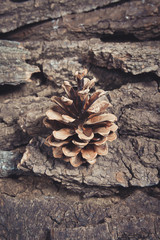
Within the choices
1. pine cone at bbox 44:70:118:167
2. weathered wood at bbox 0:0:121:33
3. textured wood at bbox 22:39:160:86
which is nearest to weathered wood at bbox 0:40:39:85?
textured wood at bbox 22:39:160:86

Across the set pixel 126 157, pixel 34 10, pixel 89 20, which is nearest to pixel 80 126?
pixel 126 157

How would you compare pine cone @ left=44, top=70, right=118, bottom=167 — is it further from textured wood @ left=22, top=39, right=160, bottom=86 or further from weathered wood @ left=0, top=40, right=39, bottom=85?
weathered wood @ left=0, top=40, right=39, bottom=85

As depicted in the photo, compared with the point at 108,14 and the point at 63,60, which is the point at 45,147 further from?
the point at 108,14

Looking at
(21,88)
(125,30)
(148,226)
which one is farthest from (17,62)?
(148,226)

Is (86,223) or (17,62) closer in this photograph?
(86,223)

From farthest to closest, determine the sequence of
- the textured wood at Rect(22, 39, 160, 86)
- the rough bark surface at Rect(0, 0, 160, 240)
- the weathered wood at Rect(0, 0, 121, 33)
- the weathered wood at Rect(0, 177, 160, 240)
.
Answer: the weathered wood at Rect(0, 0, 121, 33)
the textured wood at Rect(22, 39, 160, 86)
the rough bark surface at Rect(0, 0, 160, 240)
the weathered wood at Rect(0, 177, 160, 240)

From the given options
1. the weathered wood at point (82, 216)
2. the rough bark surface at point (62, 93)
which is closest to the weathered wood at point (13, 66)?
the rough bark surface at point (62, 93)

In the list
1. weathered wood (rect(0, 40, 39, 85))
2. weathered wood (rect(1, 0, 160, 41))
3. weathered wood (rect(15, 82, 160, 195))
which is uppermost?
weathered wood (rect(1, 0, 160, 41))
